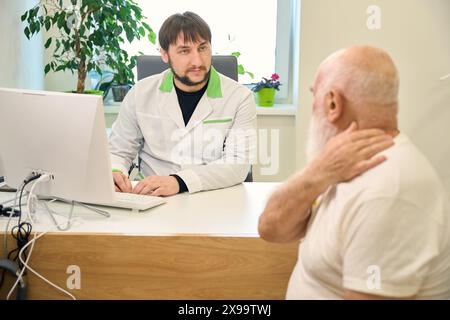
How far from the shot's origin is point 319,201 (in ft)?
3.68

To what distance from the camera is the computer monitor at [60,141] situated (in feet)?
5.17

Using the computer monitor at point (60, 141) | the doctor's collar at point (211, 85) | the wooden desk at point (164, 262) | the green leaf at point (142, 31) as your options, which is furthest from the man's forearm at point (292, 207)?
the green leaf at point (142, 31)

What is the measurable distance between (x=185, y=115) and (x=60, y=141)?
2.55 feet

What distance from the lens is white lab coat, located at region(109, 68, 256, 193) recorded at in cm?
228

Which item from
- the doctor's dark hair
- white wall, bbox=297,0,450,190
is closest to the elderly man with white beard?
the doctor's dark hair

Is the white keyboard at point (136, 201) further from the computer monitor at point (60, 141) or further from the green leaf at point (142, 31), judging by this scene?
the green leaf at point (142, 31)

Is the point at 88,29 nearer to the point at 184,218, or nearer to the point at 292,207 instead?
the point at 184,218

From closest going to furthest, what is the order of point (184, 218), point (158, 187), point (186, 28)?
point (184, 218) → point (158, 187) → point (186, 28)

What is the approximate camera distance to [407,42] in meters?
3.28

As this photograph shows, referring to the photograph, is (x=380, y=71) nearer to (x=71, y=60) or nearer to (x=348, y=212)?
(x=348, y=212)

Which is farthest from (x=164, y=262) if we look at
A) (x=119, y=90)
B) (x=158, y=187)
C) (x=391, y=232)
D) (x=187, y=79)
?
(x=119, y=90)

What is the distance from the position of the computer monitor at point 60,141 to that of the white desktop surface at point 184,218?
0.09m

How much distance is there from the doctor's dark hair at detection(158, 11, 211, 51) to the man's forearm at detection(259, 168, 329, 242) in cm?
122

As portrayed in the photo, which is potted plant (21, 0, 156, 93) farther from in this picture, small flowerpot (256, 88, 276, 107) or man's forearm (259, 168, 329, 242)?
man's forearm (259, 168, 329, 242)
